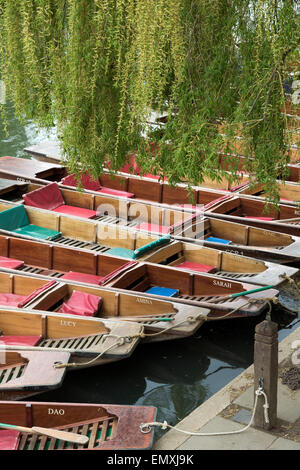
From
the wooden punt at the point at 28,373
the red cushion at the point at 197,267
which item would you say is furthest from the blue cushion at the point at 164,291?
the wooden punt at the point at 28,373

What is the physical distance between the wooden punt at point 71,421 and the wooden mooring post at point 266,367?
40.2 inches

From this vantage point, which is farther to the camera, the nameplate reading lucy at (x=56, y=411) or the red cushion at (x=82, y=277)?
the red cushion at (x=82, y=277)

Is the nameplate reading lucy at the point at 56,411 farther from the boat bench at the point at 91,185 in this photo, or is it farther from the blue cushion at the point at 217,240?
the boat bench at the point at 91,185

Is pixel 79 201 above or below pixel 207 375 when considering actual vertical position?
above

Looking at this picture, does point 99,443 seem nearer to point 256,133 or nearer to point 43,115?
point 256,133

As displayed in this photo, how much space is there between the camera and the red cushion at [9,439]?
6969 millimetres

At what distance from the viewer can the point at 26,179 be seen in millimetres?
14203

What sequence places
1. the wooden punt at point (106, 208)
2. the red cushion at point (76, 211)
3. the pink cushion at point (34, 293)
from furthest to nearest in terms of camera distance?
the red cushion at point (76, 211)
the wooden punt at point (106, 208)
the pink cushion at point (34, 293)

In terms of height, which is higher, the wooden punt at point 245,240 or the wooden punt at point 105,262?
the wooden punt at point 245,240

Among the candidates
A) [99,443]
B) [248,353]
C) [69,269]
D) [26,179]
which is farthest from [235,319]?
[26,179]

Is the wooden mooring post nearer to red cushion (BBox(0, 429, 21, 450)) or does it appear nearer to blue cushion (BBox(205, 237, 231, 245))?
red cushion (BBox(0, 429, 21, 450))

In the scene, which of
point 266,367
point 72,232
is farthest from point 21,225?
point 266,367

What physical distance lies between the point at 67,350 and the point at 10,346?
0.62m

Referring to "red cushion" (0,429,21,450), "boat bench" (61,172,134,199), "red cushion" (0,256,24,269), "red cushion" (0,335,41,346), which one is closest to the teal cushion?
"red cushion" (0,256,24,269)
